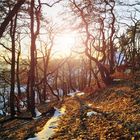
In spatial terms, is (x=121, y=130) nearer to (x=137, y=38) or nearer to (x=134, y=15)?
(x=134, y=15)

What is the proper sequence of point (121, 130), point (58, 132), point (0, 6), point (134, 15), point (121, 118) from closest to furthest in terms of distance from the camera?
point (121, 130) → point (121, 118) → point (58, 132) → point (0, 6) → point (134, 15)

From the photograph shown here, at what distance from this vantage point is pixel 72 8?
31.9 metres

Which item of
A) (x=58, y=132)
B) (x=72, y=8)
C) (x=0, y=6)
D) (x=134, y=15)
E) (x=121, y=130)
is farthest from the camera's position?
(x=134, y=15)

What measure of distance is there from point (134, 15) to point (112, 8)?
14.2 metres

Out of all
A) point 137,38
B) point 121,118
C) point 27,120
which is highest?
point 137,38

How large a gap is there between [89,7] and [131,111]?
21.6 meters

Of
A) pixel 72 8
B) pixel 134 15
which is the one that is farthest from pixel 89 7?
pixel 134 15

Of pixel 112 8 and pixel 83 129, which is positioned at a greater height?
pixel 112 8

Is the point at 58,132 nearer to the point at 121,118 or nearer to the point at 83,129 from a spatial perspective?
the point at 83,129

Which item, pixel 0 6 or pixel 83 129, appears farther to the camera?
pixel 0 6

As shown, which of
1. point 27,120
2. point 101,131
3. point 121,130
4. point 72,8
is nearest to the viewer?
point 121,130

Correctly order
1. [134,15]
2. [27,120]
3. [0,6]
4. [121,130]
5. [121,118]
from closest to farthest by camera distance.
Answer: [121,130], [121,118], [0,6], [27,120], [134,15]

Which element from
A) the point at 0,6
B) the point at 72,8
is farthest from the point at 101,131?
the point at 72,8

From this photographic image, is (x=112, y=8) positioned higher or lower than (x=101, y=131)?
higher
